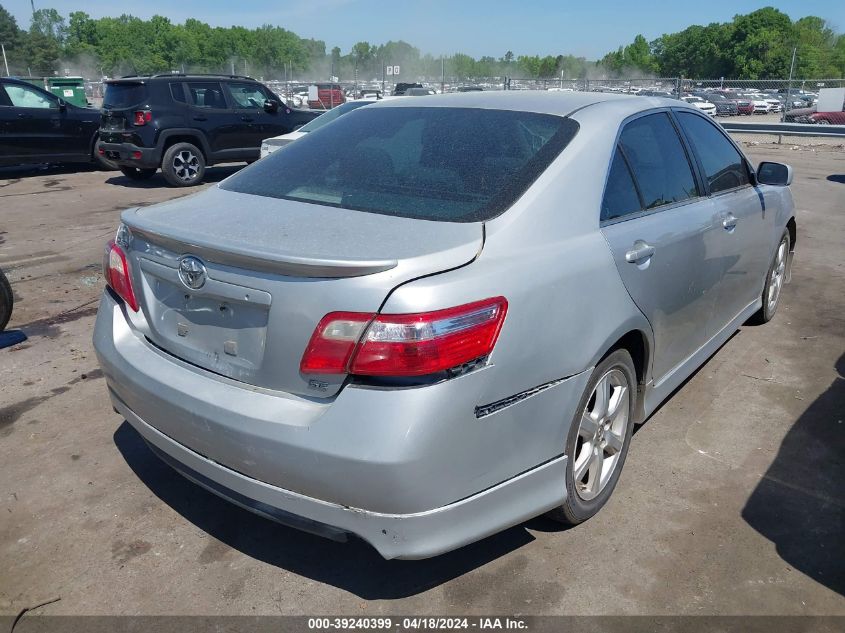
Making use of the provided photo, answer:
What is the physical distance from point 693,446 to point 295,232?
2.34 meters

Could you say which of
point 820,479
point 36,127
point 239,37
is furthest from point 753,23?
point 820,479

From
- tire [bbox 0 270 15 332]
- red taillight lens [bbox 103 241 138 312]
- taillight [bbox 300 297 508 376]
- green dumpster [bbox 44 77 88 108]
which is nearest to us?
taillight [bbox 300 297 508 376]

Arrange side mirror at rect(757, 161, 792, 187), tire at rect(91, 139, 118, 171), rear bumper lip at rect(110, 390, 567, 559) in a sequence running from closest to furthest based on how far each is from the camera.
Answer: rear bumper lip at rect(110, 390, 567, 559) → side mirror at rect(757, 161, 792, 187) → tire at rect(91, 139, 118, 171)

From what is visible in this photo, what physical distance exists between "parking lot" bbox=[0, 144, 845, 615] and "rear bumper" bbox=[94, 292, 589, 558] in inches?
14.9

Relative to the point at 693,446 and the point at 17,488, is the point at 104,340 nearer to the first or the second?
the point at 17,488

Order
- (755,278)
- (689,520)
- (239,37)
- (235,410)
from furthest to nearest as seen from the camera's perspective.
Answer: (239,37) → (755,278) → (689,520) → (235,410)

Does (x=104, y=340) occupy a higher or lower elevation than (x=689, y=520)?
higher

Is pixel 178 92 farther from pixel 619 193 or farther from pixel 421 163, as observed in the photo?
pixel 619 193

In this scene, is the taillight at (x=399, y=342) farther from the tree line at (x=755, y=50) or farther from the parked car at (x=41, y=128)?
the tree line at (x=755, y=50)

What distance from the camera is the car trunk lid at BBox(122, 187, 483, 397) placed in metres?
2.11

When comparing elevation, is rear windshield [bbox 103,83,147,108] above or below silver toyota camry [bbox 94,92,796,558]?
above

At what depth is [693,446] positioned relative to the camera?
3.57 m

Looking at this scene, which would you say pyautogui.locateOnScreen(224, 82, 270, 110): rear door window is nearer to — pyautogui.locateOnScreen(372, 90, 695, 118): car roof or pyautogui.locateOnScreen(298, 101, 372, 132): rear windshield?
pyautogui.locateOnScreen(298, 101, 372, 132): rear windshield

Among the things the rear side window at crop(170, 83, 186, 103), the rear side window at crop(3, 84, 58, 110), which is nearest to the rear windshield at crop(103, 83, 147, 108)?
the rear side window at crop(170, 83, 186, 103)
